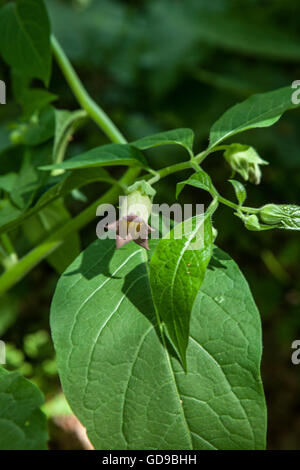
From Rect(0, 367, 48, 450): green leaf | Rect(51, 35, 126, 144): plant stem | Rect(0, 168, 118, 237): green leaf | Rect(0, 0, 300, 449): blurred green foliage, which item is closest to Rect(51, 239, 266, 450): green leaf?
Rect(0, 367, 48, 450): green leaf

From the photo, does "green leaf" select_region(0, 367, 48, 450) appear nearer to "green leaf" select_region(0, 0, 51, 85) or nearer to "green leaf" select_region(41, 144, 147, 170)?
"green leaf" select_region(41, 144, 147, 170)

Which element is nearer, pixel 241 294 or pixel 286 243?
pixel 241 294

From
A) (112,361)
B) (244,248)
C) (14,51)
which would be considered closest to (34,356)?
(244,248)

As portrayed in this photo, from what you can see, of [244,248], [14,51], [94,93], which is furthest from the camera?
[94,93]

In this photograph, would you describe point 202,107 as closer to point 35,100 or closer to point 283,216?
point 35,100

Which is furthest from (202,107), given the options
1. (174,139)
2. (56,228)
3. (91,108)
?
(174,139)

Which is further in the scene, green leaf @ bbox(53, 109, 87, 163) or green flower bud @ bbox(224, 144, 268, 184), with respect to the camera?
green leaf @ bbox(53, 109, 87, 163)
